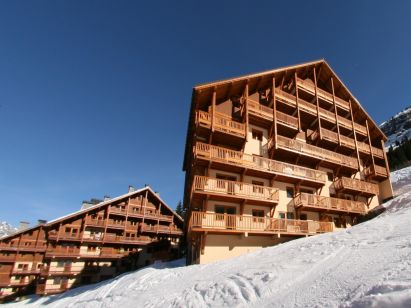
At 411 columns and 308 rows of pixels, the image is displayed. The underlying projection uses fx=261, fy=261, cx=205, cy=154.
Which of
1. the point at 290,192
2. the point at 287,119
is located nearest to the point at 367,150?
the point at 287,119

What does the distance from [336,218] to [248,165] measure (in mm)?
11470

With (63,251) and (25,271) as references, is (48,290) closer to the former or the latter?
(63,251)

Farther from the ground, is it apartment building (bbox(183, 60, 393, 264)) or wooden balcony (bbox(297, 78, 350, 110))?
wooden balcony (bbox(297, 78, 350, 110))

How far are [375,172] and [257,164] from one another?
1621cm

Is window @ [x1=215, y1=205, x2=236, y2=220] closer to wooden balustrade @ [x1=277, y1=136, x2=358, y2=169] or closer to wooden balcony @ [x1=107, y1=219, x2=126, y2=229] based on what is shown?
wooden balustrade @ [x1=277, y1=136, x2=358, y2=169]

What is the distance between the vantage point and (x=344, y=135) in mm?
29750

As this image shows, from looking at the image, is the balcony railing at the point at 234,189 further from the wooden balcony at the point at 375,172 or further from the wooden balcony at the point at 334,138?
the wooden balcony at the point at 375,172

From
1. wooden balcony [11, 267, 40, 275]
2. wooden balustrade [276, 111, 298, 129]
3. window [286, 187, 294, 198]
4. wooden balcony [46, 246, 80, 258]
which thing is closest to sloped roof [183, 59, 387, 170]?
wooden balustrade [276, 111, 298, 129]

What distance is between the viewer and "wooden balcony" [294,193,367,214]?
71.3ft

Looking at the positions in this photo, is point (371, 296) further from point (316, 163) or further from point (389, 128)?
point (389, 128)

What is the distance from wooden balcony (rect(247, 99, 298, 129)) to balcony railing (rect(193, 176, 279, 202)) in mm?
6500

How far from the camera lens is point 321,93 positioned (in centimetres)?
2853

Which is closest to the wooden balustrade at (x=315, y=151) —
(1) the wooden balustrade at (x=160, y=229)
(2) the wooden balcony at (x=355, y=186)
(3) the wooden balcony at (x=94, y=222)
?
(2) the wooden balcony at (x=355, y=186)

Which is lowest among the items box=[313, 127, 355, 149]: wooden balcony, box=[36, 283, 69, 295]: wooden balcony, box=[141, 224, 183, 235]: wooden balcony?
box=[36, 283, 69, 295]: wooden balcony
